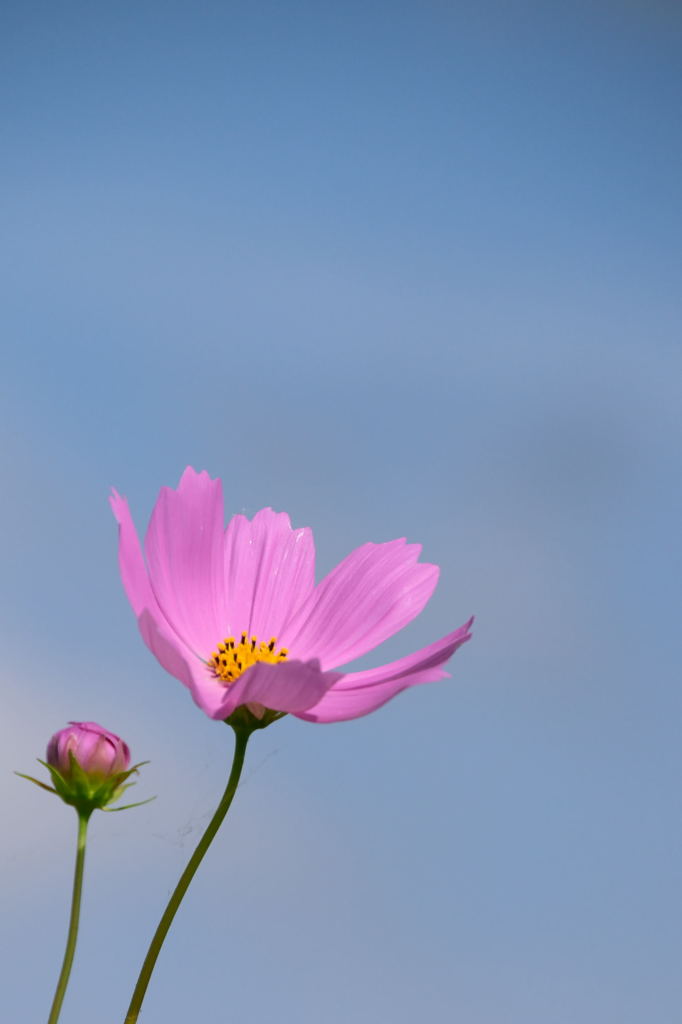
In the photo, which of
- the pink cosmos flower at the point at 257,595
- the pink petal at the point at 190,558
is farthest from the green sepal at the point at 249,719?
the pink petal at the point at 190,558

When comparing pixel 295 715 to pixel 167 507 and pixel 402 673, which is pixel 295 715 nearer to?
pixel 402 673

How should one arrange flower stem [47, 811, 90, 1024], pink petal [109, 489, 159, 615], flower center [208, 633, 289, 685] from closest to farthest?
flower stem [47, 811, 90, 1024] < pink petal [109, 489, 159, 615] < flower center [208, 633, 289, 685]

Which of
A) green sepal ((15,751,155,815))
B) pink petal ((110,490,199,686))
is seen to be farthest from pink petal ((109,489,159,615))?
green sepal ((15,751,155,815))

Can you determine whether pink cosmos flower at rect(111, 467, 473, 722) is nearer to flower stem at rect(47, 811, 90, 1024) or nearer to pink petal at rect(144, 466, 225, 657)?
pink petal at rect(144, 466, 225, 657)

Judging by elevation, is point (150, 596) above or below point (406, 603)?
below

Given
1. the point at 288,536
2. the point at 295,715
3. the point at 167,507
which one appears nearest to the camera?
the point at 295,715

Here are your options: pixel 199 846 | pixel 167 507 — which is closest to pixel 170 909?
pixel 199 846

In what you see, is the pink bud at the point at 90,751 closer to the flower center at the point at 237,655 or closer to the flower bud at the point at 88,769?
the flower bud at the point at 88,769
